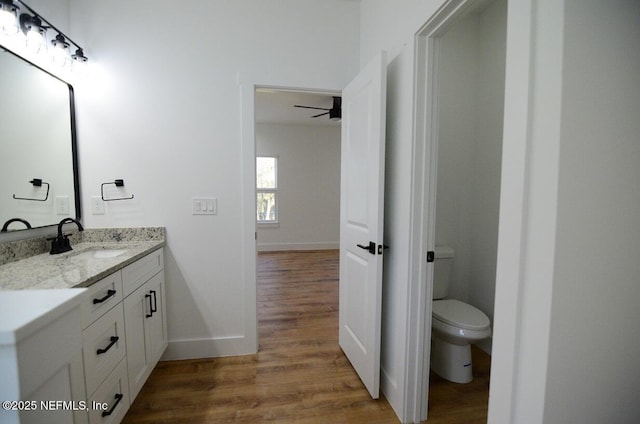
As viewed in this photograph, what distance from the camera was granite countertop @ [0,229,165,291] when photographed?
106 cm

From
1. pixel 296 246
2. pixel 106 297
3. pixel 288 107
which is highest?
pixel 288 107

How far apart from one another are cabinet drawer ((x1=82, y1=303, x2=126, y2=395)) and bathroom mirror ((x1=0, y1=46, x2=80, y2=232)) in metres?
0.78

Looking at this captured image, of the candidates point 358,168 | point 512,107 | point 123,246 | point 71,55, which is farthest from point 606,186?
point 71,55

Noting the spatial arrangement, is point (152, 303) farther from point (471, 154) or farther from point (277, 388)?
point (471, 154)

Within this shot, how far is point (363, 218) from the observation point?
174cm

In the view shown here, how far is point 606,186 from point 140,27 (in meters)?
2.62

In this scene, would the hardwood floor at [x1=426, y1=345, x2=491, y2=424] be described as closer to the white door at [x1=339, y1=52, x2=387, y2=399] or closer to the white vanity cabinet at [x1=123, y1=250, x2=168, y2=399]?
the white door at [x1=339, y1=52, x2=387, y2=399]

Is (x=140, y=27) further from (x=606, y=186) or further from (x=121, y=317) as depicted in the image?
(x=606, y=186)

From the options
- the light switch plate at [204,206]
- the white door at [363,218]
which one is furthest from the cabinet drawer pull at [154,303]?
the white door at [363,218]

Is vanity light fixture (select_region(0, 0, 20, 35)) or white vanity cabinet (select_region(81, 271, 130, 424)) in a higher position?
vanity light fixture (select_region(0, 0, 20, 35))

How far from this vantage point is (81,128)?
6.22 feet

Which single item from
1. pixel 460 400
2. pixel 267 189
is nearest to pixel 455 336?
pixel 460 400

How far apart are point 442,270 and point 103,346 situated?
6.88 ft

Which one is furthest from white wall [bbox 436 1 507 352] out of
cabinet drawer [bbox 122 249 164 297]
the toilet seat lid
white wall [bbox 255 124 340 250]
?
white wall [bbox 255 124 340 250]
